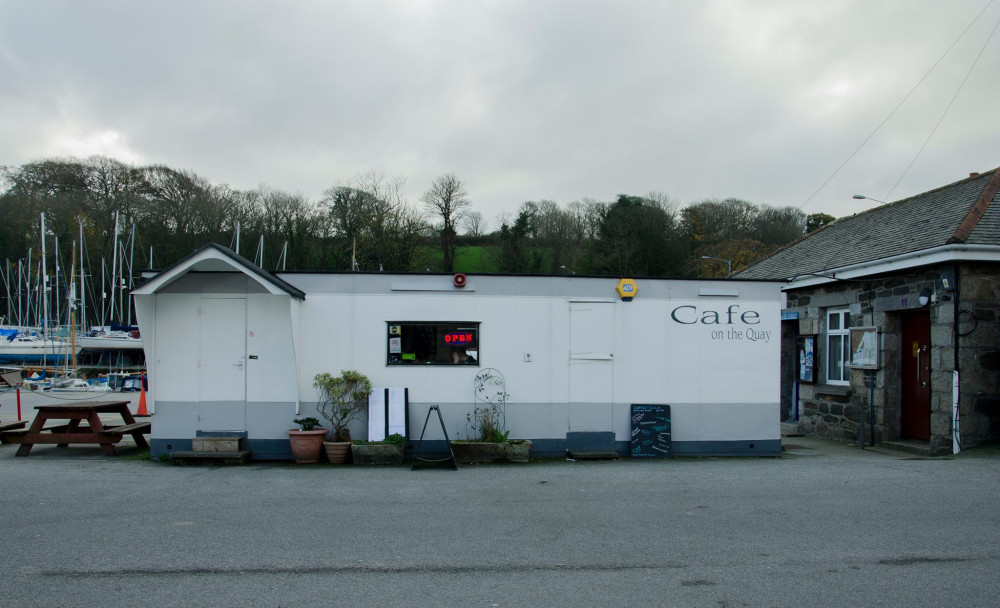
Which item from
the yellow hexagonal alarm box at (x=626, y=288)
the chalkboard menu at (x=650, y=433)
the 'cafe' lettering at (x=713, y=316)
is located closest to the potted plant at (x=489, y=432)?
the chalkboard menu at (x=650, y=433)

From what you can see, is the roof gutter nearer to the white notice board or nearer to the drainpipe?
the drainpipe

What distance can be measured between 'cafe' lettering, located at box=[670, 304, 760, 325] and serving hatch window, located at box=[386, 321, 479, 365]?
3.53m

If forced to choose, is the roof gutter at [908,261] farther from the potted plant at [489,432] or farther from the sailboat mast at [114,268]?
the sailboat mast at [114,268]

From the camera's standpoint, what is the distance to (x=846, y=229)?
17625mm

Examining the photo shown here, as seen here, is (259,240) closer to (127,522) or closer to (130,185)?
(130,185)

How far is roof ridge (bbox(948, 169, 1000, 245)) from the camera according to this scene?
11.6m

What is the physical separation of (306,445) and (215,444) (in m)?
1.49

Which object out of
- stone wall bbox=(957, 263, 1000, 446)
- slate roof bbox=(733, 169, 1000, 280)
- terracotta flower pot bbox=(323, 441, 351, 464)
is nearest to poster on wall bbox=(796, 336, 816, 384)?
slate roof bbox=(733, 169, 1000, 280)

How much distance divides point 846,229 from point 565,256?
103 feet

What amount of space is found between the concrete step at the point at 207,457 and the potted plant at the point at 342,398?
1428 millimetres

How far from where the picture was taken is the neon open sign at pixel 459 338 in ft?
37.8

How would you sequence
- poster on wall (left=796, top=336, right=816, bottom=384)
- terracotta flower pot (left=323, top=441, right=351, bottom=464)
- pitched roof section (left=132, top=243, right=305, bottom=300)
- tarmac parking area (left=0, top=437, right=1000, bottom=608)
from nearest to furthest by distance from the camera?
tarmac parking area (left=0, top=437, right=1000, bottom=608) < pitched roof section (left=132, top=243, right=305, bottom=300) < terracotta flower pot (left=323, top=441, right=351, bottom=464) < poster on wall (left=796, top=336, right=816, bottom=384)

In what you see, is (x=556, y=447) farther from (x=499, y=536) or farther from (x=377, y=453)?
(x=499, y=536)

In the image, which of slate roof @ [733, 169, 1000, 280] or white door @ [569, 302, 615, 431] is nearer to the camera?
white door @ [569, 302, 615, 431]
